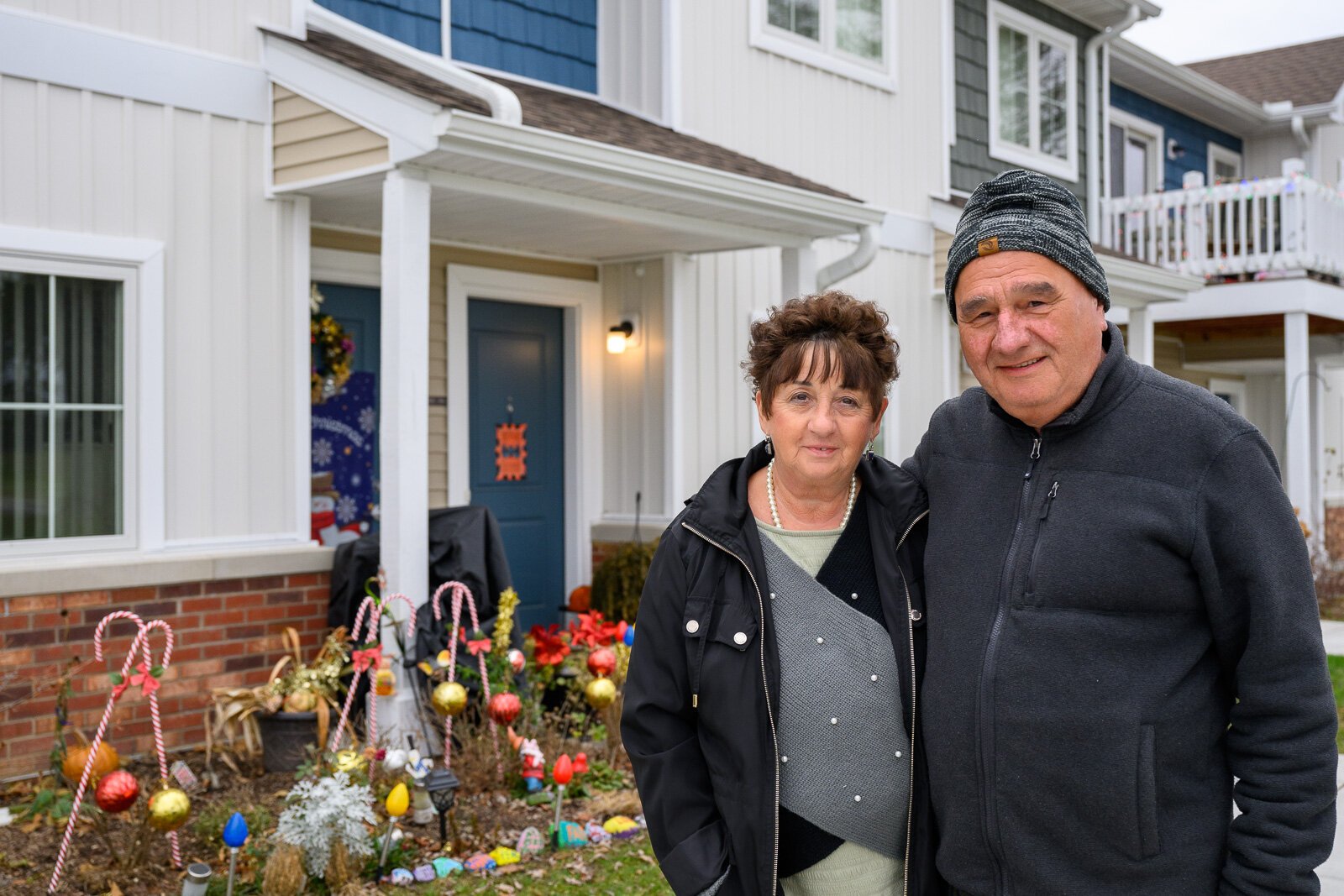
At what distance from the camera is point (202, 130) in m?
5.54

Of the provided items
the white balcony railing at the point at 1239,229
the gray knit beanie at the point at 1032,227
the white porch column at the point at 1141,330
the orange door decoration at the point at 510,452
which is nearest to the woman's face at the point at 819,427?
the gray knit beanie at the point at 1032,227

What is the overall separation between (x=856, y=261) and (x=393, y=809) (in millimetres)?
4764

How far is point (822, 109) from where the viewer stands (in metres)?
8.82

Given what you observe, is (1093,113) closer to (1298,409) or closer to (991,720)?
(1298,409)

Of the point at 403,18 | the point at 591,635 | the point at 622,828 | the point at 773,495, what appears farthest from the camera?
the point at 403,18

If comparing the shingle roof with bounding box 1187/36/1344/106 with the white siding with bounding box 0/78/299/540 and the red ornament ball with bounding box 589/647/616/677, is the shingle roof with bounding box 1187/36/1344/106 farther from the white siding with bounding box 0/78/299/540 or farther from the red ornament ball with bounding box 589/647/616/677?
the white siding with bounding box 0/78/299/540

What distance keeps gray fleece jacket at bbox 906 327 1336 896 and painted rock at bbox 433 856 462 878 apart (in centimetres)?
263

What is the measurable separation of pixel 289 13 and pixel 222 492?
7.58ft

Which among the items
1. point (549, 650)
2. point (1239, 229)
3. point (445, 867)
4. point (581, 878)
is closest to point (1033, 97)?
point (1239, 229)

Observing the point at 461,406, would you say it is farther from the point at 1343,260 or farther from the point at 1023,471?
the point at 1343,260

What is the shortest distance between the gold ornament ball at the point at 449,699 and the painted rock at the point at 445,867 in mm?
622

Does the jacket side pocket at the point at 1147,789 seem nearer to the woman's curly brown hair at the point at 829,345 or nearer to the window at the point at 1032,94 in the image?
the woman's curly brown hair at the point at 829,345

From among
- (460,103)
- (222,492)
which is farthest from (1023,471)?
(222,492)

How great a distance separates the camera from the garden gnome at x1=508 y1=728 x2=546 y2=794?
4.90 m
